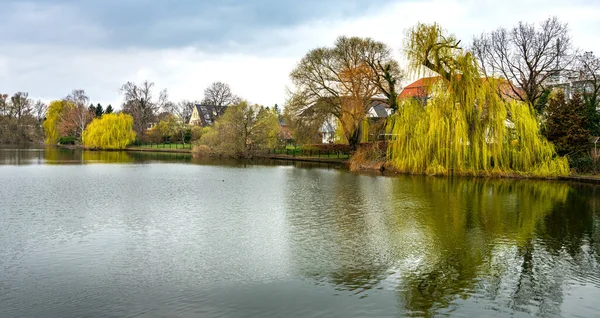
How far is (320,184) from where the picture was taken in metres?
22.6

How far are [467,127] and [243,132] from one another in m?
25.8

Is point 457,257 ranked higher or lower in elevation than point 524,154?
lower

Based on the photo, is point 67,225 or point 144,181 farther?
point 144,181

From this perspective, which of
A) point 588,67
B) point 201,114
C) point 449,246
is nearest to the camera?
point 449,246

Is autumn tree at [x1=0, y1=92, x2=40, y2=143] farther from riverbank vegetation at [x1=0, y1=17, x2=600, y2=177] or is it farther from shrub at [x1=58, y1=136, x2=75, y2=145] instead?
riverbank vegetation at [x1=0, y1=17, x2=600, y2=177]

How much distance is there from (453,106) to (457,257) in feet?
59.3

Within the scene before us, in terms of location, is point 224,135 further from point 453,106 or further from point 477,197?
point 477,197

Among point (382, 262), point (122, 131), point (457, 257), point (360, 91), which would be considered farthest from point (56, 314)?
point (122, 131)

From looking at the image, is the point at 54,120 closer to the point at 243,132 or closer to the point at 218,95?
the point at 218,95

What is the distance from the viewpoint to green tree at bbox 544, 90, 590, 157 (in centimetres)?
2556

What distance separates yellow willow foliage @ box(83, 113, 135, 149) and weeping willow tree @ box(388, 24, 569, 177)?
46.3 m

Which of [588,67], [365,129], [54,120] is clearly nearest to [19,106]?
[54,120]

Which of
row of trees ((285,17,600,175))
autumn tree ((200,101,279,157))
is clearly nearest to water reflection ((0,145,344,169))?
autumn tree ((200,101,279,157))

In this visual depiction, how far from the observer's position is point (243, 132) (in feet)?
153
